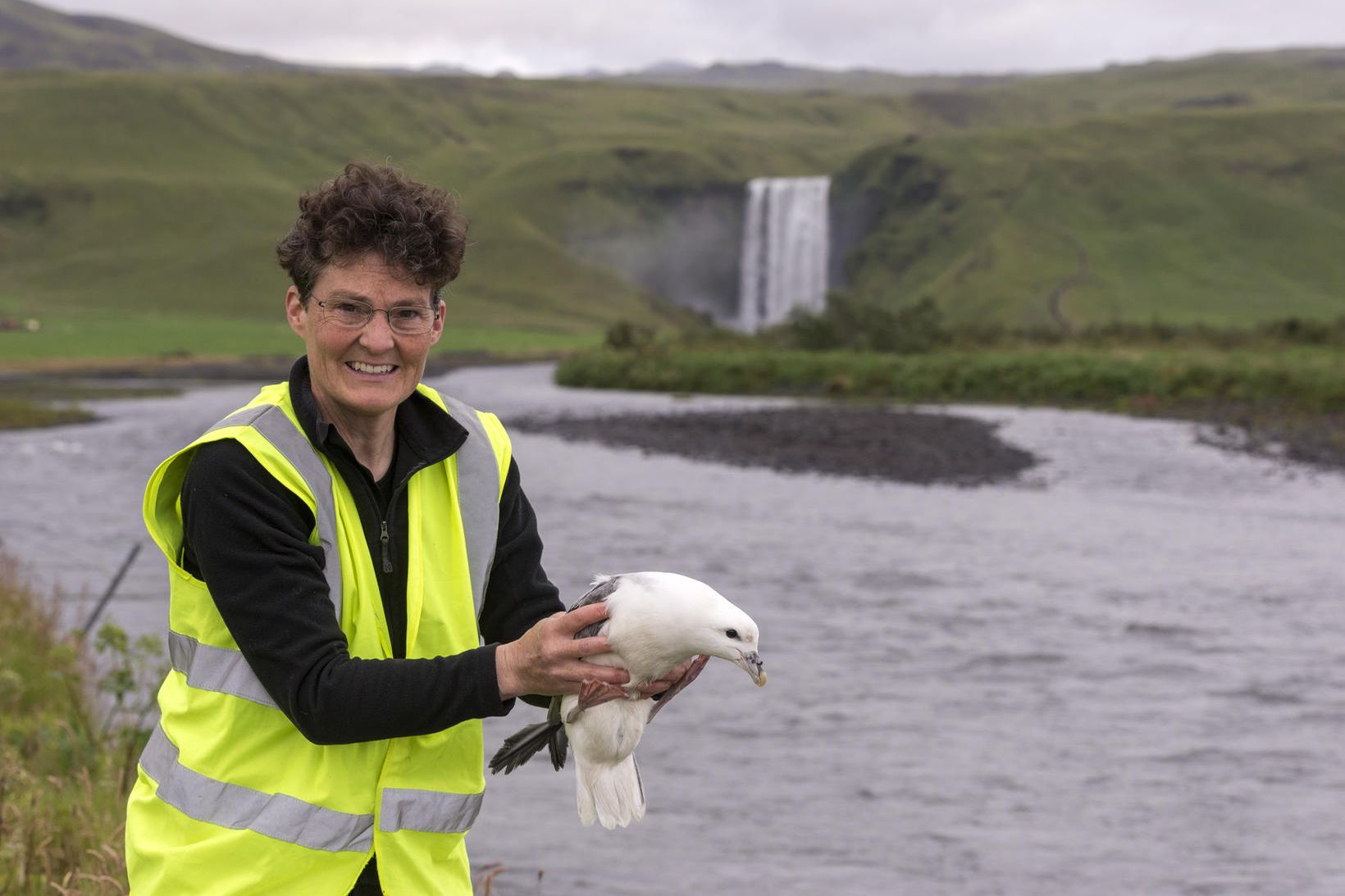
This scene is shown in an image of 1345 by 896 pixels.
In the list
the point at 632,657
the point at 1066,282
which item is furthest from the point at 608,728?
the point at 1066,282

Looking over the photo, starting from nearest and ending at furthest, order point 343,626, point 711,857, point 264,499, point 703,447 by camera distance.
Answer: point 264,499, point 343,626, point 711,857, point 703,447

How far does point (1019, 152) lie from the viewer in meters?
111

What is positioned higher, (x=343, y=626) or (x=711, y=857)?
(x=343, y=626)

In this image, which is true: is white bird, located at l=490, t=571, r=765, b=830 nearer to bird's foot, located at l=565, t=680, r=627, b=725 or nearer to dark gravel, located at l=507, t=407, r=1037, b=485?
bird's foot, located at l=565, t=680, r=627, b=725

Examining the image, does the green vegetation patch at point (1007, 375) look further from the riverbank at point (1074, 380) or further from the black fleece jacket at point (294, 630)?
the black fleece jacket at point (294, 630)

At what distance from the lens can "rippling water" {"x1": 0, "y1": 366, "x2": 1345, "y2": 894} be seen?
8.98 metres

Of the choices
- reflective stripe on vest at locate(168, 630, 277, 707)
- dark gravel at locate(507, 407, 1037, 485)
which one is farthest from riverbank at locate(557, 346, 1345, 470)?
reflective stripe on vest at locate(168, 630, 277, 707)

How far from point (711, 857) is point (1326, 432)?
1122 inches

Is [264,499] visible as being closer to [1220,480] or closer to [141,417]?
[1220,480]

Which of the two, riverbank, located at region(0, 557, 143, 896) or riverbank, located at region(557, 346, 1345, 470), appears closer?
riverbank, located at region(0, 557, 143, 896)

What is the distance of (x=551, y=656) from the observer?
3.04 m

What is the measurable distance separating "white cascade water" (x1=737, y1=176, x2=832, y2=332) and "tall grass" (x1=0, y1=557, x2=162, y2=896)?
3463 inches

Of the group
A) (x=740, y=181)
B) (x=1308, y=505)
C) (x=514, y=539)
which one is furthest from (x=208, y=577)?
(x=740, y=181)

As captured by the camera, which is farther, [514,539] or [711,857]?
[711,857]
